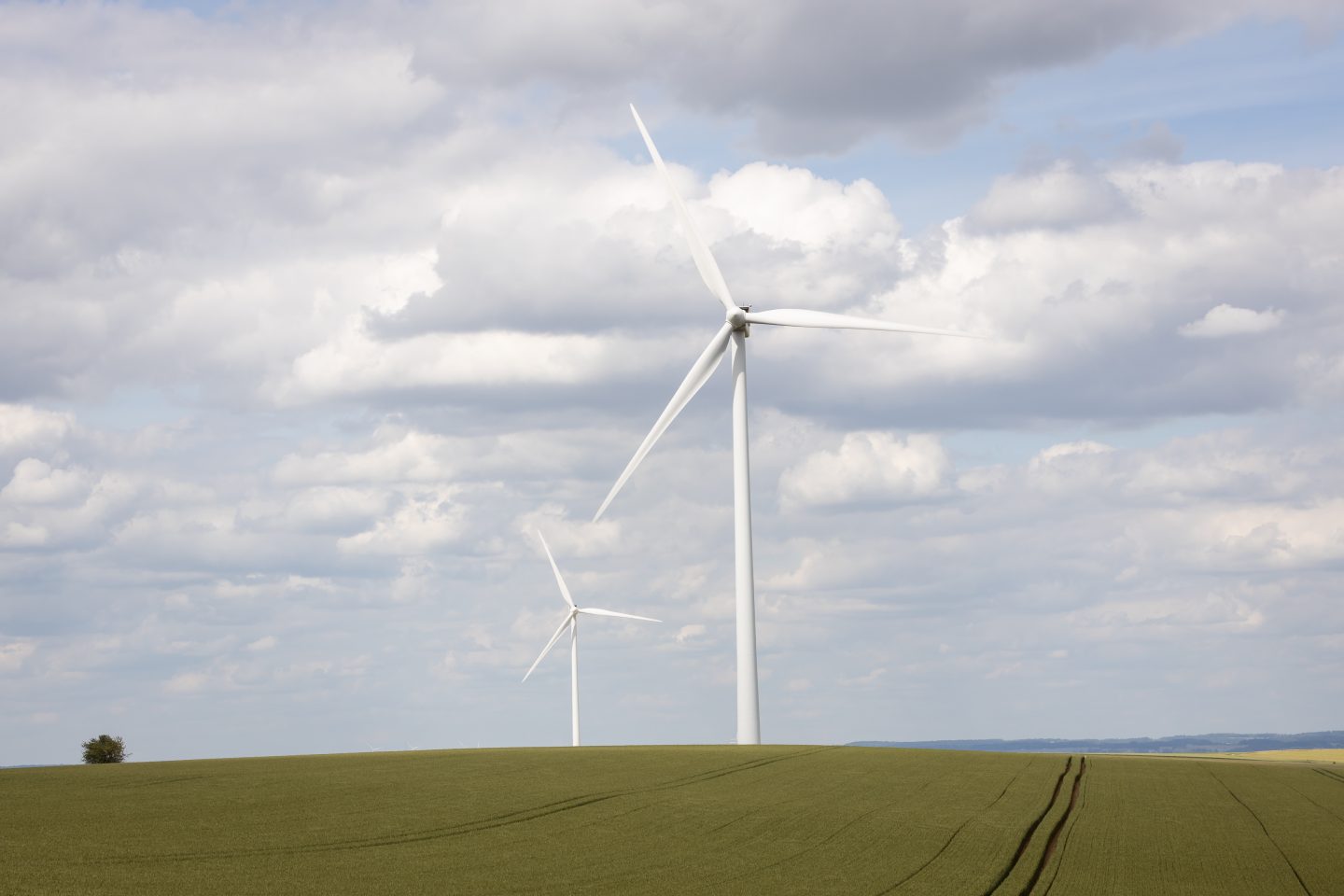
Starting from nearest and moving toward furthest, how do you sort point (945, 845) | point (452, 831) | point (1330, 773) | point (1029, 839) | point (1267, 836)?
point (945, 845) → point (452, 831) → point (1029, 839) → point (1267, 836) → point (1330, 773)

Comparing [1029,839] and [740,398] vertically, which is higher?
[740,398]

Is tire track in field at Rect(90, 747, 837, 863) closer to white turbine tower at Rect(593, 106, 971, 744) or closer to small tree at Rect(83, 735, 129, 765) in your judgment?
white turbine tower at Rect(593, 106, 971, 744)

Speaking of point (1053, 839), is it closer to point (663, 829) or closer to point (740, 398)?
point (663, 829)

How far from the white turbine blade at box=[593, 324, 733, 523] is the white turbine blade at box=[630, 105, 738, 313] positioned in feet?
7.98

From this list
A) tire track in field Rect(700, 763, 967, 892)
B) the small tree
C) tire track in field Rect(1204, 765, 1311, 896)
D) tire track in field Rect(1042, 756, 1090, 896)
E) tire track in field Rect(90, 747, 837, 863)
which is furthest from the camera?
the small tree

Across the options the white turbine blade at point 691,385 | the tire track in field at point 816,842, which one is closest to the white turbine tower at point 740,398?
the white turbine blade at point 691,385

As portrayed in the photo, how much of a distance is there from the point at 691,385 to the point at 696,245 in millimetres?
8292

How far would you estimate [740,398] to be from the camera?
65.4m

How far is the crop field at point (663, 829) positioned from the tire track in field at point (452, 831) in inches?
5.0

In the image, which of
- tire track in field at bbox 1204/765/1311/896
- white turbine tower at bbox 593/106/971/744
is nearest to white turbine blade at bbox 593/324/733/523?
white turbine tower at bbox 593/106/971/744

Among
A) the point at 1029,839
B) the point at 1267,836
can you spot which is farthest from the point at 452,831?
the point at 1267,836

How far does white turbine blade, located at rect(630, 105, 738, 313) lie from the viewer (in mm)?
68875

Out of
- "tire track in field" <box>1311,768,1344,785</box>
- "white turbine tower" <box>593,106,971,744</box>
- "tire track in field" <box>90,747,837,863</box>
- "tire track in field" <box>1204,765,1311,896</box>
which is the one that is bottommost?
"tire track in field" <box>1204,765,1311,896</box>

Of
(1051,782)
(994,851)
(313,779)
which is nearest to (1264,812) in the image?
(1051,782)
